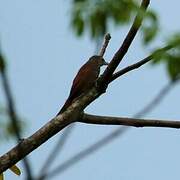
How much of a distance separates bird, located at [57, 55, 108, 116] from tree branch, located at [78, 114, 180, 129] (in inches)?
3.5

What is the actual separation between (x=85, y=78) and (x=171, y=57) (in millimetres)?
318

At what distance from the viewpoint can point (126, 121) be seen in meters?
1.75

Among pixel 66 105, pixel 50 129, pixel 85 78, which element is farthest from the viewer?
pixel 85 78

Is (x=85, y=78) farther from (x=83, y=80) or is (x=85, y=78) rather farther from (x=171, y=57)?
(x=171, y=57)

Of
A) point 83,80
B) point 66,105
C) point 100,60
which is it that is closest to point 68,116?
point 66,105

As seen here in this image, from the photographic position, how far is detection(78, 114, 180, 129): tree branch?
175cm

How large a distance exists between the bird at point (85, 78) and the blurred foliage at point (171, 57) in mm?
255

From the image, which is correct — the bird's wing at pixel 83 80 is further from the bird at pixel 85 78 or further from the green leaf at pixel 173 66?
the green leaf at pixel 173 66

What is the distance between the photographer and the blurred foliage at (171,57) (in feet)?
5.59

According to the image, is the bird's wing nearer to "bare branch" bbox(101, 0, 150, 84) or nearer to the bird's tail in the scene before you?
the bird's tail

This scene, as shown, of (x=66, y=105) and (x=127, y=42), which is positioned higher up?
(x=127, y=42)

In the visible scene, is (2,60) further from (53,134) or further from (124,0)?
(124,0)

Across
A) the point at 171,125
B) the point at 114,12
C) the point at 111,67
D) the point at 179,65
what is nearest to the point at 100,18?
the point at 114,12

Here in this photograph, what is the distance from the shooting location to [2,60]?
894 mm
